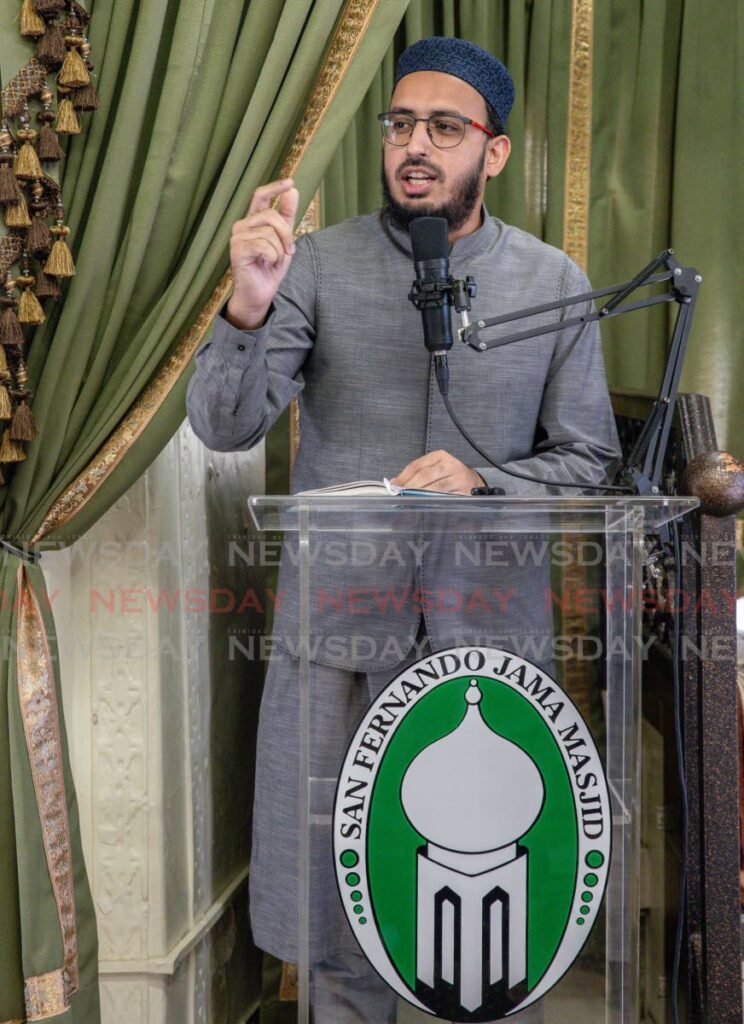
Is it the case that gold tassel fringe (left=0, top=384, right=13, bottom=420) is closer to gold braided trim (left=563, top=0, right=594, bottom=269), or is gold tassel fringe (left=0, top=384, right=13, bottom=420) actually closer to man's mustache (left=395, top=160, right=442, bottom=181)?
man's mustache (left=395, top=160, right=442, bottom=181)

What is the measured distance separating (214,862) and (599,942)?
0.99m

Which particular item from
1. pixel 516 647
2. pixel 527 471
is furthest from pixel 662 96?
pixel 516 647

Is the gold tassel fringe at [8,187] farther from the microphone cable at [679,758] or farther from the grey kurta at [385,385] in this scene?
the microphone cable at [679,758]

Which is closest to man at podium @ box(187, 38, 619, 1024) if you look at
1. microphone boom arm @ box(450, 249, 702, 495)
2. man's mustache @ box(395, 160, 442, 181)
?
man's mustache @ box(395, 160, 442, 181)

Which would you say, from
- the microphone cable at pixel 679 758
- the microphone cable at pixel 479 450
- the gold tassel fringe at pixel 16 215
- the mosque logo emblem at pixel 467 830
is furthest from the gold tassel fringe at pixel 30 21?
the microphone cable at pixel 679 758

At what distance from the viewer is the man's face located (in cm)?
174

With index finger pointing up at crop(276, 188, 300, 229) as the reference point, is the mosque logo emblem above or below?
below

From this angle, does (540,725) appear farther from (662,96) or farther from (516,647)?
(662,96)

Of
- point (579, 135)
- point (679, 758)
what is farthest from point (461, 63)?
point (679, 758)

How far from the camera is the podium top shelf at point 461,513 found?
4.04 ft

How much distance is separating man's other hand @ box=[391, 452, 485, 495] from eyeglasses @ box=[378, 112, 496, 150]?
0.59 metres

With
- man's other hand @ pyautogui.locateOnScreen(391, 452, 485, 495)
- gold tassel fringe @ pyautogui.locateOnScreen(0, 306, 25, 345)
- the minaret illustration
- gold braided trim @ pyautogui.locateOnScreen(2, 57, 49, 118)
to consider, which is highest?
gold braided trim @ pyautogui.locateOnScreen(2, 57, 49, 118)

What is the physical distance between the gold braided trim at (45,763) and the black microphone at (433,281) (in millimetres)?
700

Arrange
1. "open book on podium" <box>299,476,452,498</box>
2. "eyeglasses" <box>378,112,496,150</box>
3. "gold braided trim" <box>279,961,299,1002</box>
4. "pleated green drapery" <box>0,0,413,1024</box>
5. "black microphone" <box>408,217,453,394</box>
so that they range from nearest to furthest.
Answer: "open book on podium" <box>299,476,452,498</box>
"black microphone" <box>408,217,453,394</box>
"pleated green drapery" <box>0,0,413,1024</box>
"eyeglasses" <box>378,112,496,150</box>
"gold braided trim" <box>279,961,299,1002</box>
